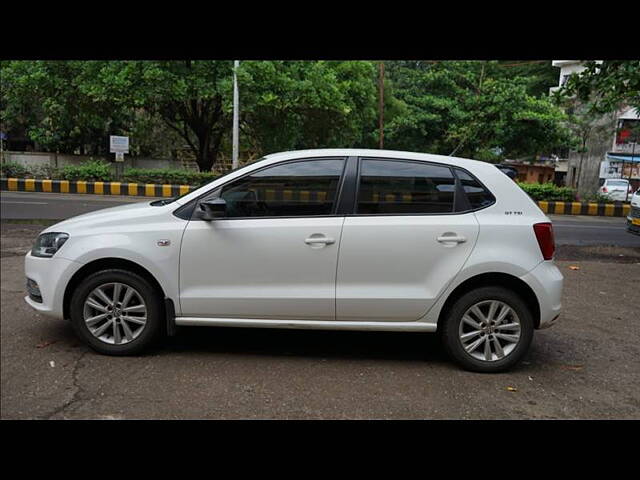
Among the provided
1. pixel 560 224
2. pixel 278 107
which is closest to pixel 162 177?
pixel 278 107

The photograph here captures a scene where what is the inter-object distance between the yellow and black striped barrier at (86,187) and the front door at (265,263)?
11805 millimetres

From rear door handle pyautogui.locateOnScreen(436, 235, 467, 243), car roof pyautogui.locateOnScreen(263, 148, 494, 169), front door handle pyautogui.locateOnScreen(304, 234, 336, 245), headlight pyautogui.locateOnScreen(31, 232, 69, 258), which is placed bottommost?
headlight pyautogui.locateOnScreen(31, 232, 69, 258)

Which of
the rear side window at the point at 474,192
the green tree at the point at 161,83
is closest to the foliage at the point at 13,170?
the green tree at the point at 161,83

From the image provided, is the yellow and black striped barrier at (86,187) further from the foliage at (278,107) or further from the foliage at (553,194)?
the foliage at (553,194)

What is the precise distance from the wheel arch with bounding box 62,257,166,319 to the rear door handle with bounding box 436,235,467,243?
1993 mm

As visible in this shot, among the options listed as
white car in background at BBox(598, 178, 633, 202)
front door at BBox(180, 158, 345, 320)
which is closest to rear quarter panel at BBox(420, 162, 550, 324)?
front door at BBox(180, 158, 345, 320)

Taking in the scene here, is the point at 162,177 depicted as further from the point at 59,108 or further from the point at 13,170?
the point at 13,170

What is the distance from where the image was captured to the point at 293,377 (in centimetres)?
348

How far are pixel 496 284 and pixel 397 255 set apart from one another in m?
0.76

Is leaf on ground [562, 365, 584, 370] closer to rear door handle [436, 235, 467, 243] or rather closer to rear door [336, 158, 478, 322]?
rear door [336, 158, 478, 322]

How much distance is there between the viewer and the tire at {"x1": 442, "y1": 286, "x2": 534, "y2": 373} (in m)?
3.63

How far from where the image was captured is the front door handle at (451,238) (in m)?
3.62
